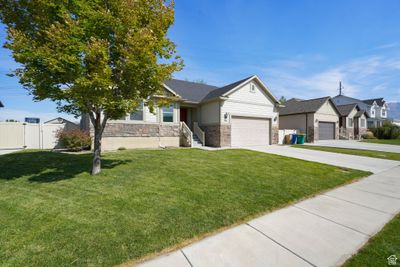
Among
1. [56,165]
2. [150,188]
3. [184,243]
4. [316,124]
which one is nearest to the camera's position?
[184,243]

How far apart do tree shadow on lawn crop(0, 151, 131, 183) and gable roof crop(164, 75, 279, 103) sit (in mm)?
9276

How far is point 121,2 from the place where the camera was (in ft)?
17.5

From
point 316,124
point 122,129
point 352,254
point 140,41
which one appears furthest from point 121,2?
point 316,124

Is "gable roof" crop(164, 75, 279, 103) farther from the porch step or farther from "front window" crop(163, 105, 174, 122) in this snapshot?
the porch step

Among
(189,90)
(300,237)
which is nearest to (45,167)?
(300,237)

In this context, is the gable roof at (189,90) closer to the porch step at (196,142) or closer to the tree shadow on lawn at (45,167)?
the porch step at (196,142)

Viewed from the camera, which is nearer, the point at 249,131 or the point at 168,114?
the point at 168,114

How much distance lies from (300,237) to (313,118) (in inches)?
835

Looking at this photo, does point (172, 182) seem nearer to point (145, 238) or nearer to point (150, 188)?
point (150, 188)

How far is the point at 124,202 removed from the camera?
4.27 m

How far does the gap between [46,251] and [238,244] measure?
9.01 ft

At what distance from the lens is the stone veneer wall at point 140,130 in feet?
39.8

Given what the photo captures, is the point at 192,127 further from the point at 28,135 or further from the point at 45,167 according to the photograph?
the point at 45,167

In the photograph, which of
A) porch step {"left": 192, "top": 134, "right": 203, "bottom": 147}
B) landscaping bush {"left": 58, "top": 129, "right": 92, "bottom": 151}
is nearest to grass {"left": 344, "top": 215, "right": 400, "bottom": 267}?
porch step {"left": 192, "top": 134, "right": 203, "bottom": 147}
